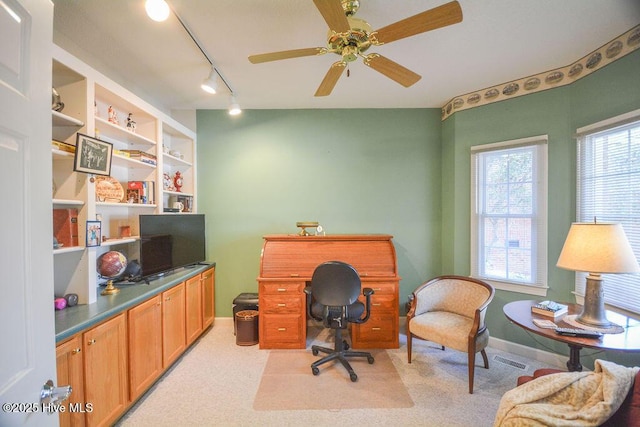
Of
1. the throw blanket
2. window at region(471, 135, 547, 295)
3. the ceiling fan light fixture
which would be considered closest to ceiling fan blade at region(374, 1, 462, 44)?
the ceiling fan light fixture

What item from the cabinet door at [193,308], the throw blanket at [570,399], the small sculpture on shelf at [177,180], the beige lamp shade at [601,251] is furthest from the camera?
the small sculpture on shelf at [177,180]

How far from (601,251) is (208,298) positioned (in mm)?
3542

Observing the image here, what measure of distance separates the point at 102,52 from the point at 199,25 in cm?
102

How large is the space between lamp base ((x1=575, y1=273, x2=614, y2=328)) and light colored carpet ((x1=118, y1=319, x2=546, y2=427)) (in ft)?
2.94

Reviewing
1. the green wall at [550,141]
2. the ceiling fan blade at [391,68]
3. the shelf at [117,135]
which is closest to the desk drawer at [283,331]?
the green wall at [550,141]

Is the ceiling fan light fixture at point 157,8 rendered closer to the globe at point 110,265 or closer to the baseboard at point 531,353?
the globe at point 110,265

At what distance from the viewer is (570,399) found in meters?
1.12

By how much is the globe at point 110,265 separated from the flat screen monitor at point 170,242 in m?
0.18

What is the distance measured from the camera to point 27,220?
2.30 ft

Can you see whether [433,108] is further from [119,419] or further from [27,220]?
[119,419]

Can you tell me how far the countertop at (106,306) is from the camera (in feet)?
4.59

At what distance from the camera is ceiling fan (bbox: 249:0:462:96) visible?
122cm

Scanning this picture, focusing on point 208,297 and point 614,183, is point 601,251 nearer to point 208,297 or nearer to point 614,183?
point 614,183

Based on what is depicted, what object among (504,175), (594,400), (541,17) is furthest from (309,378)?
(541,17)
